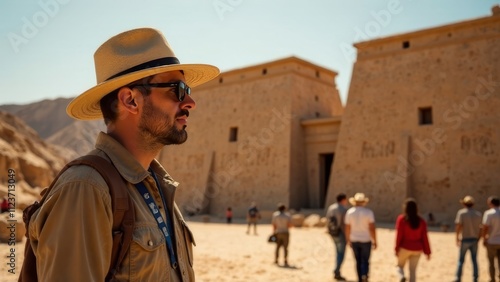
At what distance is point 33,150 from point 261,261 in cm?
2263

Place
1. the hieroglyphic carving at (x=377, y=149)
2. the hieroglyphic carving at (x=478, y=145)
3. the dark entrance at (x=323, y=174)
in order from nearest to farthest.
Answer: the hieroglyphic carving at (x=478, y=145) < the hieroglyphic carving at (x=377, y=149) < the dark entrance at (x=323, y=174)

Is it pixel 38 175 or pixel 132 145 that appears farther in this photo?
pixel 38 175

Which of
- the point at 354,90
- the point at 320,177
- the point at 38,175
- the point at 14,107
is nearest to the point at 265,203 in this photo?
the point at 320,177

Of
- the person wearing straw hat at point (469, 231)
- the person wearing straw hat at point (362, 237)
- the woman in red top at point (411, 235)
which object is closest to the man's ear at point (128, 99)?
the woman in red top at point (411, 235)

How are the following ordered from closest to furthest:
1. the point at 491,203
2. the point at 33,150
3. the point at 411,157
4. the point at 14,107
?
the point at 491,203
the point at 411,157
the point at 33,150
the point at 14,107

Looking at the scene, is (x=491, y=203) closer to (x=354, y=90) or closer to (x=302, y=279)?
(x=302, y=279)

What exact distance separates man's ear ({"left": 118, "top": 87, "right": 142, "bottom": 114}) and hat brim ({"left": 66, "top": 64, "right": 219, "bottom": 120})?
34 mm

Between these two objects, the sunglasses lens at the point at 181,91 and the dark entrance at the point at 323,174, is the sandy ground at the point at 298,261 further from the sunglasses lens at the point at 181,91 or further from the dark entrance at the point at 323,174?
the dark entrance at the point at 323,174

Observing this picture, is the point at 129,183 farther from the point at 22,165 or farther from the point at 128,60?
the point at 22,165

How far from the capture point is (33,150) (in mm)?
28047

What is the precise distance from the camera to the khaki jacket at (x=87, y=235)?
4.92ft

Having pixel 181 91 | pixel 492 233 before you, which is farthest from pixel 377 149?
pixel 181 91

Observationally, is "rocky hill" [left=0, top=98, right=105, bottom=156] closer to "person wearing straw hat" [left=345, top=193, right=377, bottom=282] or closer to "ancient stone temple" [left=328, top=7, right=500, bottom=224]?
"ancient stone temple" [left=328, top=7, right=500, bottom=224]

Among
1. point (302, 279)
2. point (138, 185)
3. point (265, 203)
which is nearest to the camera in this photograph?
point (138, 185)
